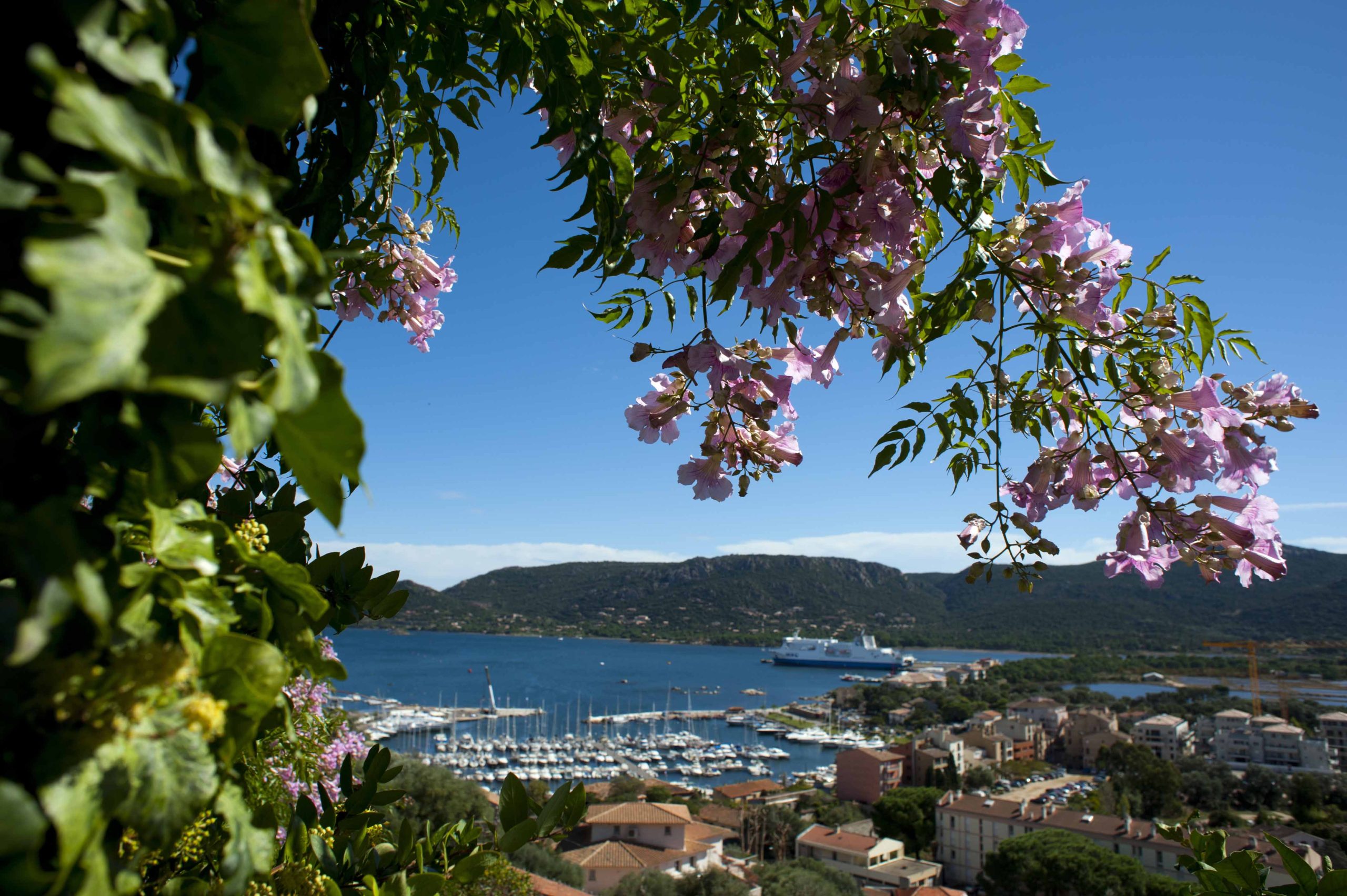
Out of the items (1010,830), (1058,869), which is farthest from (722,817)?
(1058,869)

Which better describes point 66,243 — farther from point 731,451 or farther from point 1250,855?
point 1250,855

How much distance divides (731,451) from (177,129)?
1.35m

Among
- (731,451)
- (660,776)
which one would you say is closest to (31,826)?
(731,451)

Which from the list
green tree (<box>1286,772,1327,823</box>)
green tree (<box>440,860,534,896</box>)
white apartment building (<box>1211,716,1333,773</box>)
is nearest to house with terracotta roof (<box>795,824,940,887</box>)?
green tree (<box>1286,772,1327,823</box>)

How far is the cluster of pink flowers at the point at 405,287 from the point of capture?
6.59 feet

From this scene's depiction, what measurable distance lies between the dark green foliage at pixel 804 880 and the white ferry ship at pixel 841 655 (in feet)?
190

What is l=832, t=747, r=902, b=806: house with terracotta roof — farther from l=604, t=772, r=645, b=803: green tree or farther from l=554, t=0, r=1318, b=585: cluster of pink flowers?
l=554, t=0, r=1318, b=585: cluster of pink flowers

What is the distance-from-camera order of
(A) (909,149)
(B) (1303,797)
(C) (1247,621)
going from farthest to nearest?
(C) (1247,621) → (B) (1303,797) → (A) (909,149)

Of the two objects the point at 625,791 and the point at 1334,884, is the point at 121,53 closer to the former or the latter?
the point at 1334,884

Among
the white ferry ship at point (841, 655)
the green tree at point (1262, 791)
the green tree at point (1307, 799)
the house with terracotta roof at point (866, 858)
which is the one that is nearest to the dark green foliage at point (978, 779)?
the green tree at point (1262, 791)

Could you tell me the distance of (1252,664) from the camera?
48594 millimetres

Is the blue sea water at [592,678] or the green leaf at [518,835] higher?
the green leaf at [518,835]

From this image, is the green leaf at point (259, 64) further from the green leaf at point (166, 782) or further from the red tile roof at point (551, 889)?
the red tile roof at point (551, 889)

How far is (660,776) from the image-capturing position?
40.7 metres
